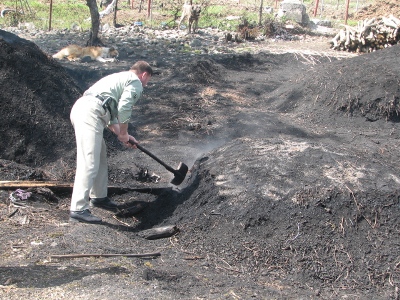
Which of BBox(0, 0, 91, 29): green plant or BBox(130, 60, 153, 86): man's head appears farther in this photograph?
BBox(0, 0, 91, 29): green plant

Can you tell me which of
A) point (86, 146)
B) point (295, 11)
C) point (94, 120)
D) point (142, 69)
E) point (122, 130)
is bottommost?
point (86, 146)

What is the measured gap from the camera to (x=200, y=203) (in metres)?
5.11

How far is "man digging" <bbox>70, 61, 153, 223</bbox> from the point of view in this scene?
4.80m

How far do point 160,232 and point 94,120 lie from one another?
1.32 meters

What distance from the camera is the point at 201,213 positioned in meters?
4.92

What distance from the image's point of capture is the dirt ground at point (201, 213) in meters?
3.73

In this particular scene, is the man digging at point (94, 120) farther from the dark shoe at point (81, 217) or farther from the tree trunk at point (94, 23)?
the tree trunk at point (94, 23)

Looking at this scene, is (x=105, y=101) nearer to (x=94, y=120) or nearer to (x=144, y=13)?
(x=94, y=120)

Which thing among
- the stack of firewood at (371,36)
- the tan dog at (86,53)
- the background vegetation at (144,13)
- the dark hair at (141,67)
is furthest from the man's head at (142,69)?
the background vegetation at (144,13)

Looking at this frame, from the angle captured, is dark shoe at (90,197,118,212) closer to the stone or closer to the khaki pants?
the khaki pants

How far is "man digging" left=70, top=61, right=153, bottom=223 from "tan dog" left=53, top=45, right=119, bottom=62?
841 centimetres

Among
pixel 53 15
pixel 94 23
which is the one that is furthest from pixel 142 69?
pixel 53 15

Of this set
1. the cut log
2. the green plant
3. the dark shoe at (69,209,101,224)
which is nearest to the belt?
the dark shoe at (69,209,101,224)

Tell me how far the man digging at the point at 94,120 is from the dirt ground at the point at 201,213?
307mm
